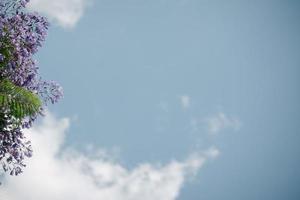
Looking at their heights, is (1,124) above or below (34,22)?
below

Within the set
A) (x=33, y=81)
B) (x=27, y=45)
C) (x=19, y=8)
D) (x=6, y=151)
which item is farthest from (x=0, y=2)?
(x=6, y=151)

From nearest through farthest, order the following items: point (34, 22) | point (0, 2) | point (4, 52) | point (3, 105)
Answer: point (3, 105) < point (4, 52) < point (0, 2) < point (34, 22)

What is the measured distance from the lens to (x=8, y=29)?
16.1 meters

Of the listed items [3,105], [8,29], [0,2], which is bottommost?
[3,105]

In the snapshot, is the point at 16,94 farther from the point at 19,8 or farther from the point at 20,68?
the point at 19,8

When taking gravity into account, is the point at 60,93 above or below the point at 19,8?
below

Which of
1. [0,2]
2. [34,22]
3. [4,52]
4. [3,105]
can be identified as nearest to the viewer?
[3,105]

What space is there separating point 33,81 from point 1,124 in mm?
2393

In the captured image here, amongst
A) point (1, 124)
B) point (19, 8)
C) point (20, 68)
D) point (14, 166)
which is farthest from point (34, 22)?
point (14, 166)

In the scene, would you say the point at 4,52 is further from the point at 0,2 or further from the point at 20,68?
the point at 0,2

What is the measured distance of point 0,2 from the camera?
54.7ft

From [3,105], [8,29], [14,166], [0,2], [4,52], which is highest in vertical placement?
[0,2]

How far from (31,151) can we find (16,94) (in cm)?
564

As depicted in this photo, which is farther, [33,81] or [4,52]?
[33,81]
